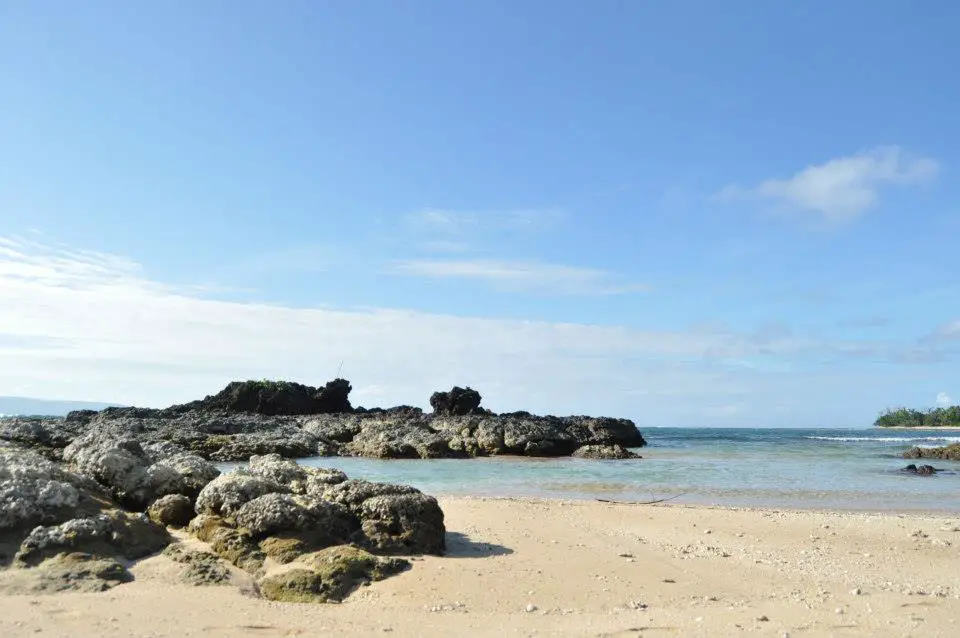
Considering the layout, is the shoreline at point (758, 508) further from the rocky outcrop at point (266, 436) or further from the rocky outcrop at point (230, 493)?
the rocky outcrop at point (266, 436)

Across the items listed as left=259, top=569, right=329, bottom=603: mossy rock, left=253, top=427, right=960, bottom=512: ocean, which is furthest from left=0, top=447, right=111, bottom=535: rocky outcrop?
left=253, top=427, right=960, bottom=512: ocean

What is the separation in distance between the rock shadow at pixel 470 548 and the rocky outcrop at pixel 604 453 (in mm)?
23638

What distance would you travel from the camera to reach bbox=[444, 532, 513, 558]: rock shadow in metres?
7.92

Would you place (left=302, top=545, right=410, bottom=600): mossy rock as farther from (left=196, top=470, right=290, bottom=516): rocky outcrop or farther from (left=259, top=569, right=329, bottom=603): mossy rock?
(left=196, top=470, right=290, bottom=516): rocky outcrop

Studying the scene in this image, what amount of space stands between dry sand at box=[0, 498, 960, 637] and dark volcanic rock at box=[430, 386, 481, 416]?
39.9 m

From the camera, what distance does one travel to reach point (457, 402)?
5022 centimetres

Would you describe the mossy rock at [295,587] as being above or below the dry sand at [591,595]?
above

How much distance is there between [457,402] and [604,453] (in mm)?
18908

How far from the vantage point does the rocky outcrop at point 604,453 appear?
105ft

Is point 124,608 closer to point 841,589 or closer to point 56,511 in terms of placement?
point 56,511

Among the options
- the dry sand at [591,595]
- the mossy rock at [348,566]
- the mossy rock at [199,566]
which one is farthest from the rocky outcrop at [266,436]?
the mossy rock at [348,566]

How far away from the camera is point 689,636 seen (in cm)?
539

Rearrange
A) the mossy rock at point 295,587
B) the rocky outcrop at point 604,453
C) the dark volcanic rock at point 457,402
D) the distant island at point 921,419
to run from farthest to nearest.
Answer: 1. the distant island at point 921,419
2. the dark volcanic rock at point 457,402
3. the rocky outcrop at point 604,453
4. the mossy rock at point 295,587

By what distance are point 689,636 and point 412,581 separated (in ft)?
8.80
